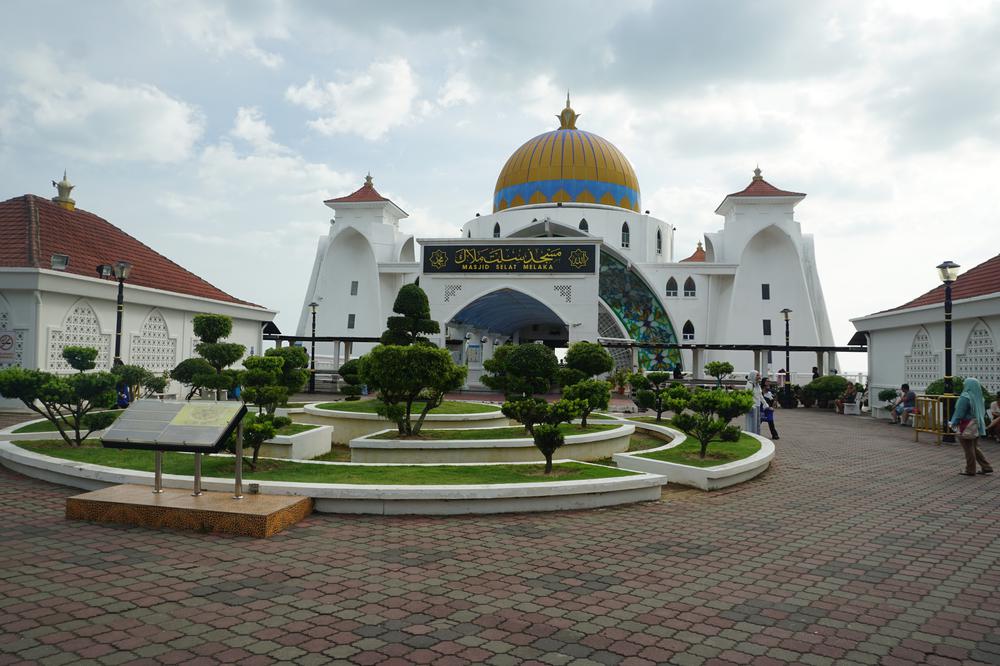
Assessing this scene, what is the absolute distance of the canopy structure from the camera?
29203 millimetres

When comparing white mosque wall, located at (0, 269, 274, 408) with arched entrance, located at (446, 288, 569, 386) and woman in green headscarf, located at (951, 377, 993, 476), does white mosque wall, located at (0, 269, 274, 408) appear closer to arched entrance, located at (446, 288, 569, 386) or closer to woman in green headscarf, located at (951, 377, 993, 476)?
arched entrance, located at (446, 288, 569, 386)

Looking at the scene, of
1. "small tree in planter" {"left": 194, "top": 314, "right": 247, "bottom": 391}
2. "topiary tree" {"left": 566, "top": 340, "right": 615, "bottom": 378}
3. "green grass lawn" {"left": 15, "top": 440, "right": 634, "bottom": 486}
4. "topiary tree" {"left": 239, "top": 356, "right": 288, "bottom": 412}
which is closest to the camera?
"green grass lawn" {"left": 15, "top": 440, "right": 634, "bottom": 486}

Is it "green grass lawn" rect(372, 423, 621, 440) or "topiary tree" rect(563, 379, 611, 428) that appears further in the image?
"topiary tree" rect(563, 379, 611, 428)

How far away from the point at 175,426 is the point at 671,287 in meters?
30.7

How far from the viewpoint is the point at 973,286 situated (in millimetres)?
16469

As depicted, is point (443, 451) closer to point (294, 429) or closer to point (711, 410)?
point (294, 429)

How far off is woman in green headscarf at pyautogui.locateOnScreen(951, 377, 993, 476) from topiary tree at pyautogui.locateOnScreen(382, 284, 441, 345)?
33.8 ft

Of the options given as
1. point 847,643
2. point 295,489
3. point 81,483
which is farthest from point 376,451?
point 847,643

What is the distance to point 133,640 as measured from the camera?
349cm

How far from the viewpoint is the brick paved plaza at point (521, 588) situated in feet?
11.4

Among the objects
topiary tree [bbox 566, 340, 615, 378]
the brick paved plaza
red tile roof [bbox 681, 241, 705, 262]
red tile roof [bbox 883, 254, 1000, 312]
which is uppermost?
red tile roof [bbox 681, 241, 705, 262]

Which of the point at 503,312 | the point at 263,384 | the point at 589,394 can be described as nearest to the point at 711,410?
the point at 589,394

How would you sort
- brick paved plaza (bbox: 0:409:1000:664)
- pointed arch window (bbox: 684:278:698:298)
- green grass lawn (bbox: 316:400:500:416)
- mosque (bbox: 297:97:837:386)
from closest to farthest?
brick paved plaza (bbox: 0:409:1000:664), green grass lawn (bbox: 316:400:500:416), mosque (bbox: 297:97:837:386), pointed arch window (bbox: 684:278:698:298)

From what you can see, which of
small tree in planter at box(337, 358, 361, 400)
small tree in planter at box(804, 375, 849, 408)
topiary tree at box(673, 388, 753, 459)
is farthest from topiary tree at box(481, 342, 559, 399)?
small tree in planter at box(804, 375, 849, 408)
